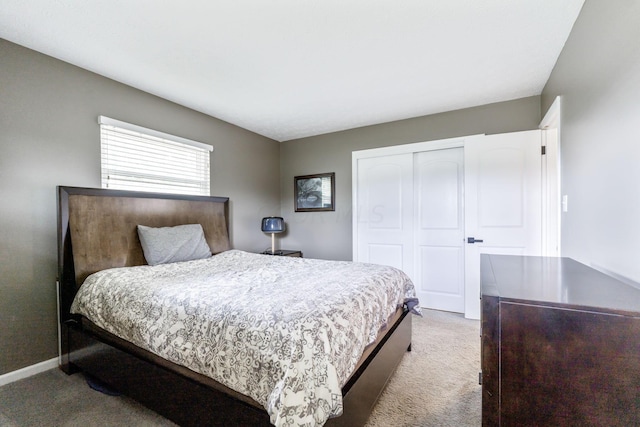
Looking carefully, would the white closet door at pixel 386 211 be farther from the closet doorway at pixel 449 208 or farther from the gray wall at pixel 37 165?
the gray wall at pixel 37 165

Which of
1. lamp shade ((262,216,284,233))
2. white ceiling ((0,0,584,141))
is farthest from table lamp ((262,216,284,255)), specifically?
white ceiling ((0,0,584,141))

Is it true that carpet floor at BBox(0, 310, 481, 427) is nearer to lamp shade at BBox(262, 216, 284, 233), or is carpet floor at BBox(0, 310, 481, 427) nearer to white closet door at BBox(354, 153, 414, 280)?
white closet door at BBox(354, 153, 414, 280)

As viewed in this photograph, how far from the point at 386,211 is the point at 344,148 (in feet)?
3.80

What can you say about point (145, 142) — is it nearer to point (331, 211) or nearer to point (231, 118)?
point (231, 118)

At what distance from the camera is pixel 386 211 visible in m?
3.80

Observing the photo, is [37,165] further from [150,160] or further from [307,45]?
[307,45]

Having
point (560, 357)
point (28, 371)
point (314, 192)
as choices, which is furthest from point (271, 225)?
point (560, 357)

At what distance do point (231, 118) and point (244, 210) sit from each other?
127 centimetres

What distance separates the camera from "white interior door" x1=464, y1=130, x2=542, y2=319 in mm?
2820

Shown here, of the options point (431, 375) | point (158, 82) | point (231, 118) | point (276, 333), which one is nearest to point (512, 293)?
point (276, 333)

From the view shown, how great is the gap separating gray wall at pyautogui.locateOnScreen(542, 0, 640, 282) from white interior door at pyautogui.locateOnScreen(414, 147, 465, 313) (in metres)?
1.42

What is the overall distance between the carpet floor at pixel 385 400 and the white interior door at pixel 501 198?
115 cm

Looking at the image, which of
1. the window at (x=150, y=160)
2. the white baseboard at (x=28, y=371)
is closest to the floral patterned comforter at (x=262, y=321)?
the white baseboard at (x=28, y=371)

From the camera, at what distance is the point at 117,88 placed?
2.58 meters
